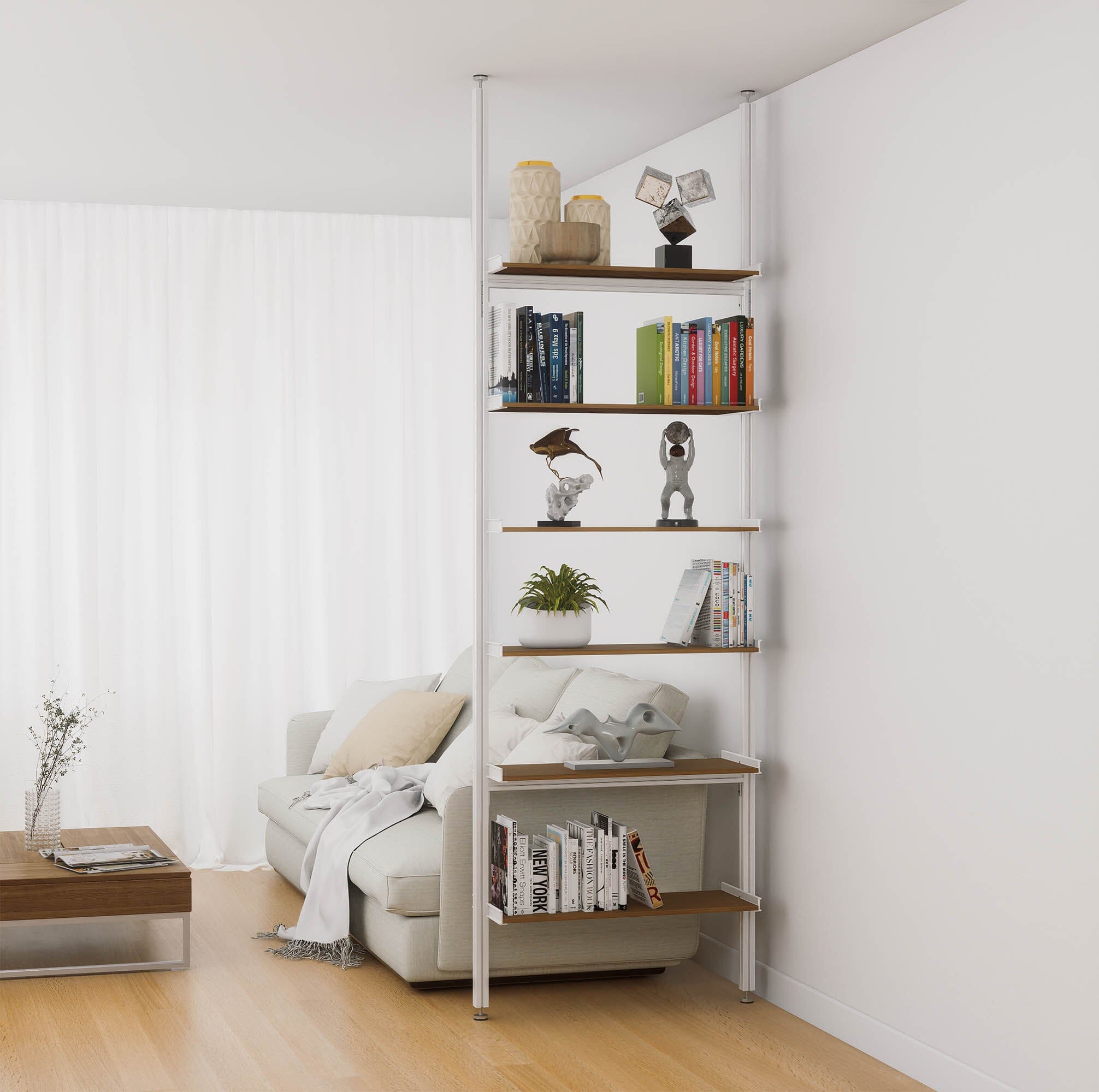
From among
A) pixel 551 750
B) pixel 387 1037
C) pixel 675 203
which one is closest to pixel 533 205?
pixel 675 203

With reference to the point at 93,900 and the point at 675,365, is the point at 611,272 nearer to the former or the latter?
the point at 675,365

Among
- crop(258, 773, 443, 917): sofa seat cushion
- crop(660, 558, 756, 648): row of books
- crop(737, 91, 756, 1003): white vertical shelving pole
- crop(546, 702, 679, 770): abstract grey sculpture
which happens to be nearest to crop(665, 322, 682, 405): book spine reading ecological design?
crop(737, 91, 756, 1003): white vertical shelving pole

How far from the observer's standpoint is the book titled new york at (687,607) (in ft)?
13.3

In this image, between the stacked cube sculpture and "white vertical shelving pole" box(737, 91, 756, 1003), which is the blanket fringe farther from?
the stacked cube sculpture

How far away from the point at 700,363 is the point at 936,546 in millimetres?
938

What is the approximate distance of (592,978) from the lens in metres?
4.33

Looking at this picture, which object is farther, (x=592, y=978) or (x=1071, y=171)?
(x=592, y=978)

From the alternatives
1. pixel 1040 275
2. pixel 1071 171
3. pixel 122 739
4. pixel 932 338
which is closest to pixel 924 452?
pixel 932 338

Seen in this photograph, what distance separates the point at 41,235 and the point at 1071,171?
4314 mm

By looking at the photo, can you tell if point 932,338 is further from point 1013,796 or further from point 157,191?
point 157,191

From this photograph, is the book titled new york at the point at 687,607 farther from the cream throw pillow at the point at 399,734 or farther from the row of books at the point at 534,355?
the cream throw pillow at the point at 399,734

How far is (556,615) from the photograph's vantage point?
3988 millimetres

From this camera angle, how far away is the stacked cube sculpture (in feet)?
13.1

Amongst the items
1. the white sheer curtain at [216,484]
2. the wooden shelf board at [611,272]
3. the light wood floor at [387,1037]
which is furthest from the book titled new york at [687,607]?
the white sheer curtain at [216,484]
